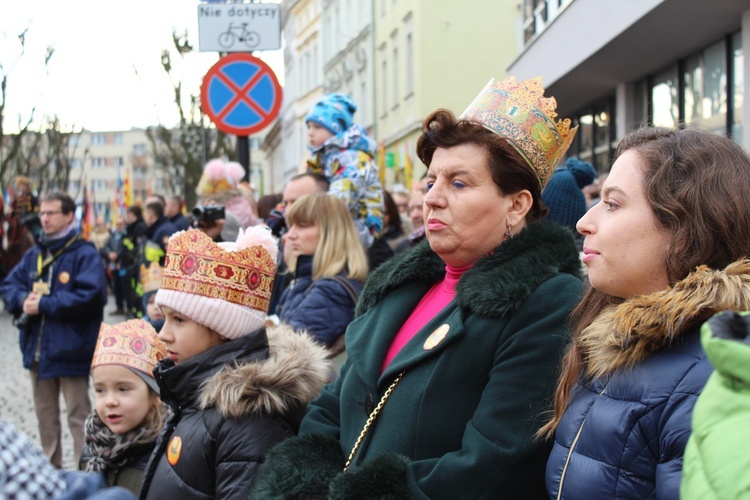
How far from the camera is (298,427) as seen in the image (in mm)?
3553

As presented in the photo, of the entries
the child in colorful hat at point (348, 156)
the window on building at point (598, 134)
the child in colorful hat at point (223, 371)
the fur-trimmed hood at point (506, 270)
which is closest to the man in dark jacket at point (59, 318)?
the child in colorful hat at point (348, 156)

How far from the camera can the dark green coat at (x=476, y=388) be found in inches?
102

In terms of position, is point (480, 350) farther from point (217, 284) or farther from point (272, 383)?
point (217, 284)

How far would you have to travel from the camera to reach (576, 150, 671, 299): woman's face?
2.30 metres

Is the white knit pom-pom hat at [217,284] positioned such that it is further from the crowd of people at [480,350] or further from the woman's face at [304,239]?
the woman's face at [304,239]

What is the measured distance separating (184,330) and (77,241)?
4.55 meters

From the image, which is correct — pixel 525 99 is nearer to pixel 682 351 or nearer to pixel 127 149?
pixel 682 351

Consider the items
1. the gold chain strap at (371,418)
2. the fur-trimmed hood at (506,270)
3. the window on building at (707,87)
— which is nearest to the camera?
the fur-trimmed hood at (506,270)

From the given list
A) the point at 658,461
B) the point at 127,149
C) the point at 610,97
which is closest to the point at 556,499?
the point at 658,461

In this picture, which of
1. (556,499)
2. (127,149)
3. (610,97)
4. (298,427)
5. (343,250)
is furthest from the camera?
(127,149)

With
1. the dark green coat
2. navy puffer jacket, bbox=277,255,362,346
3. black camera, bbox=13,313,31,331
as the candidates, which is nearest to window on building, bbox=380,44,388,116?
black camera, bbox=13,313,31,331

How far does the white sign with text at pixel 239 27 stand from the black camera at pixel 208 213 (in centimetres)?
219

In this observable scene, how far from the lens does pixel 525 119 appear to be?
3.02 metres

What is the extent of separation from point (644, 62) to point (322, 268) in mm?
9733
